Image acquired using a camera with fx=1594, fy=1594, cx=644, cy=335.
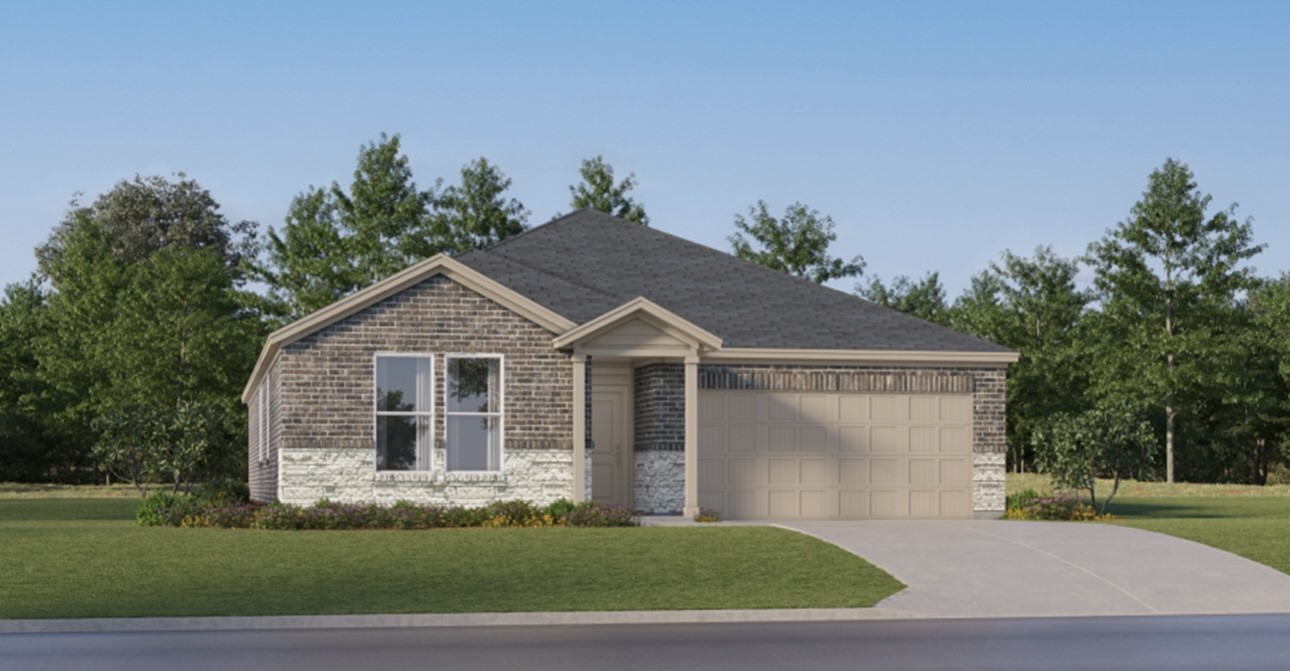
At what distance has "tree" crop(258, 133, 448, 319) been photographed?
167ft

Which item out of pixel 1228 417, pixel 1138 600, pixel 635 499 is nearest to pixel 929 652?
pixel 1138 600

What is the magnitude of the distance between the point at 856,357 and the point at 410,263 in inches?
930

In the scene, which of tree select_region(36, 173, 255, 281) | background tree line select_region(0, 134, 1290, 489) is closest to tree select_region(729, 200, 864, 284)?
background tree line select_region(0, 134, 1290, 489)

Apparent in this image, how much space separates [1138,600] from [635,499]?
40.7ft

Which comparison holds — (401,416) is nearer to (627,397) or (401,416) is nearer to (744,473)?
(627,397)

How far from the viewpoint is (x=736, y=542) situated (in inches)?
901

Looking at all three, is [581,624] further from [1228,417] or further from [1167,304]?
[1228,417]

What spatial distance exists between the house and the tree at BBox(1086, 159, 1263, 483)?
26329mm

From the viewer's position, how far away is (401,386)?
2759 cm

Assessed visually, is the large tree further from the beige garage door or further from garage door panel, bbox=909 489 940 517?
garage door panel, bbox=909 489 940 517

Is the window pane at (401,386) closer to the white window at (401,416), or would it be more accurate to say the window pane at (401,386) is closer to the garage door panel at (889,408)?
the white window at (401,416)

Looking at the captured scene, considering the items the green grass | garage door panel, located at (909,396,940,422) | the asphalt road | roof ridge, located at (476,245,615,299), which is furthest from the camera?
roof ridge, located at (476,245,615,299)

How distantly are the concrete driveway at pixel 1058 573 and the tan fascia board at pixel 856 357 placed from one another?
4714 mm

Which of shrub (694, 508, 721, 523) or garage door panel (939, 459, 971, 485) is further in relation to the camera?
→ garage door panel (939, 459, 971, 485)
